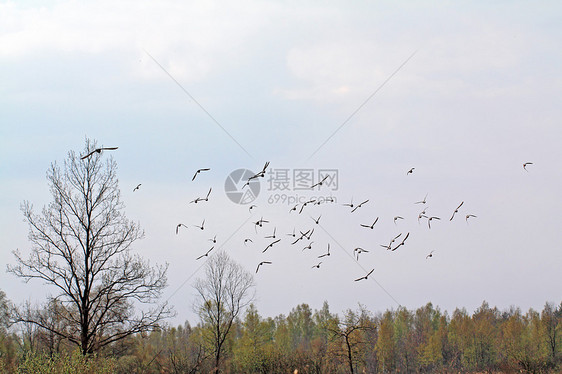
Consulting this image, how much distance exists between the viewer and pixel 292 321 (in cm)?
14162

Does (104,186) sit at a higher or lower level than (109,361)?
higher

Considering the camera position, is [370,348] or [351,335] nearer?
[351,335]

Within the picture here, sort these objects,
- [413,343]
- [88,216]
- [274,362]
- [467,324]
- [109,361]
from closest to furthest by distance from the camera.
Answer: [109,361] → [88,216] → [274,362] → [467,324] → [413,343]

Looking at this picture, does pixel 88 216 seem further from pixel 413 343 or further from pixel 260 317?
pixel 413 343

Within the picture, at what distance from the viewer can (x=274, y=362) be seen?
132 ft

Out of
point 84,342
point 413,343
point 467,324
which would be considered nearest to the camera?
point 84,342

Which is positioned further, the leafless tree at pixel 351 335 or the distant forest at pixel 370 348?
the distant forest at pixel 370 348

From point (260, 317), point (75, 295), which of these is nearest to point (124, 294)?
point (75, 295)

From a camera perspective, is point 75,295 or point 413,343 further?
point 413,343

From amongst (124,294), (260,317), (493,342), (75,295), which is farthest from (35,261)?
(493,342)

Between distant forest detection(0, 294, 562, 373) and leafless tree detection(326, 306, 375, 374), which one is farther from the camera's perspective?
distant forest detection(0, 294, 562, 373)

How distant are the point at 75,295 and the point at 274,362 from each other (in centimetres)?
2183

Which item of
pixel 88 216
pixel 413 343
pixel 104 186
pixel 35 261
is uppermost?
pixel 104 186

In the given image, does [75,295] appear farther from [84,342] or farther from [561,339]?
[561,339]
